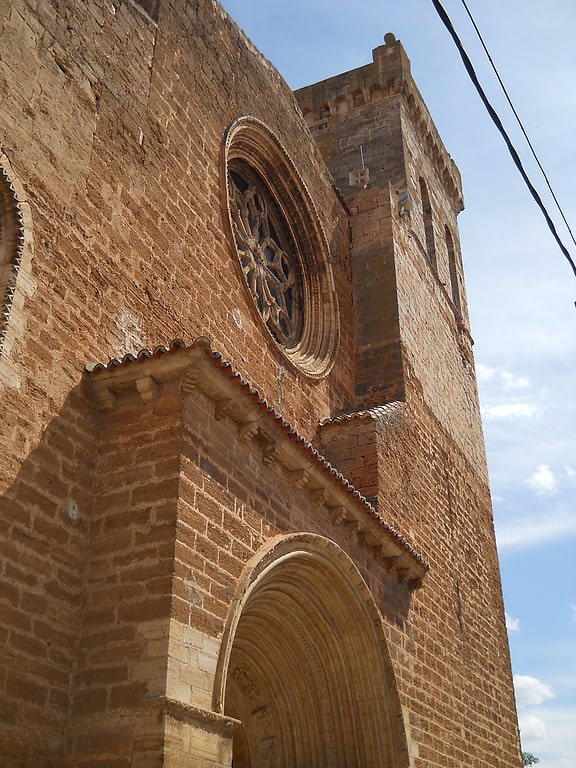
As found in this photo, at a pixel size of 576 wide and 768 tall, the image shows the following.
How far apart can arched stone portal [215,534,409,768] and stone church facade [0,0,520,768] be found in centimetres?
2

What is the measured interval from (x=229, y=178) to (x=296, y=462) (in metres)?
4.54

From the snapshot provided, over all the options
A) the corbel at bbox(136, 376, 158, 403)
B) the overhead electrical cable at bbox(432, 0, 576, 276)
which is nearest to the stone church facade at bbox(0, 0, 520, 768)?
the corbel at bbox(136, 376, 158, 403)

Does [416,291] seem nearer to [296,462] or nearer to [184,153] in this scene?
[184,153]

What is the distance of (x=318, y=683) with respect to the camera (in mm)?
7418

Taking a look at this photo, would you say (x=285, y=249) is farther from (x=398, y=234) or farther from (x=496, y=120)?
(x=496, y=120)

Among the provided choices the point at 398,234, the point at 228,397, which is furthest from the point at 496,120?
the point at 398,234

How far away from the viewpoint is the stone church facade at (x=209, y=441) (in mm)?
4891

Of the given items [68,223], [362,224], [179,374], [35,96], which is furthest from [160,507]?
[362,224]

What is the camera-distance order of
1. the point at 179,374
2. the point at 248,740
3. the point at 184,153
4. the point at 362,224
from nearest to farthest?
the point at 179,374 < the point at 248,740 < the point at 184,153 < the point at 362,224

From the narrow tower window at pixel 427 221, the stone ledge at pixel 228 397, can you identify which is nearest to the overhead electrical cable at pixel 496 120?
the stone ledge at pixel 228 397

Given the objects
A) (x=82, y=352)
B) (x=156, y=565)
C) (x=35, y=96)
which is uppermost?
(x=35, y=96)

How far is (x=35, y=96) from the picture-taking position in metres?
6.19

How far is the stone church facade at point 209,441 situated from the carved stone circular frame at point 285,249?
0.04m

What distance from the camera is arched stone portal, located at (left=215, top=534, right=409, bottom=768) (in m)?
7.19
